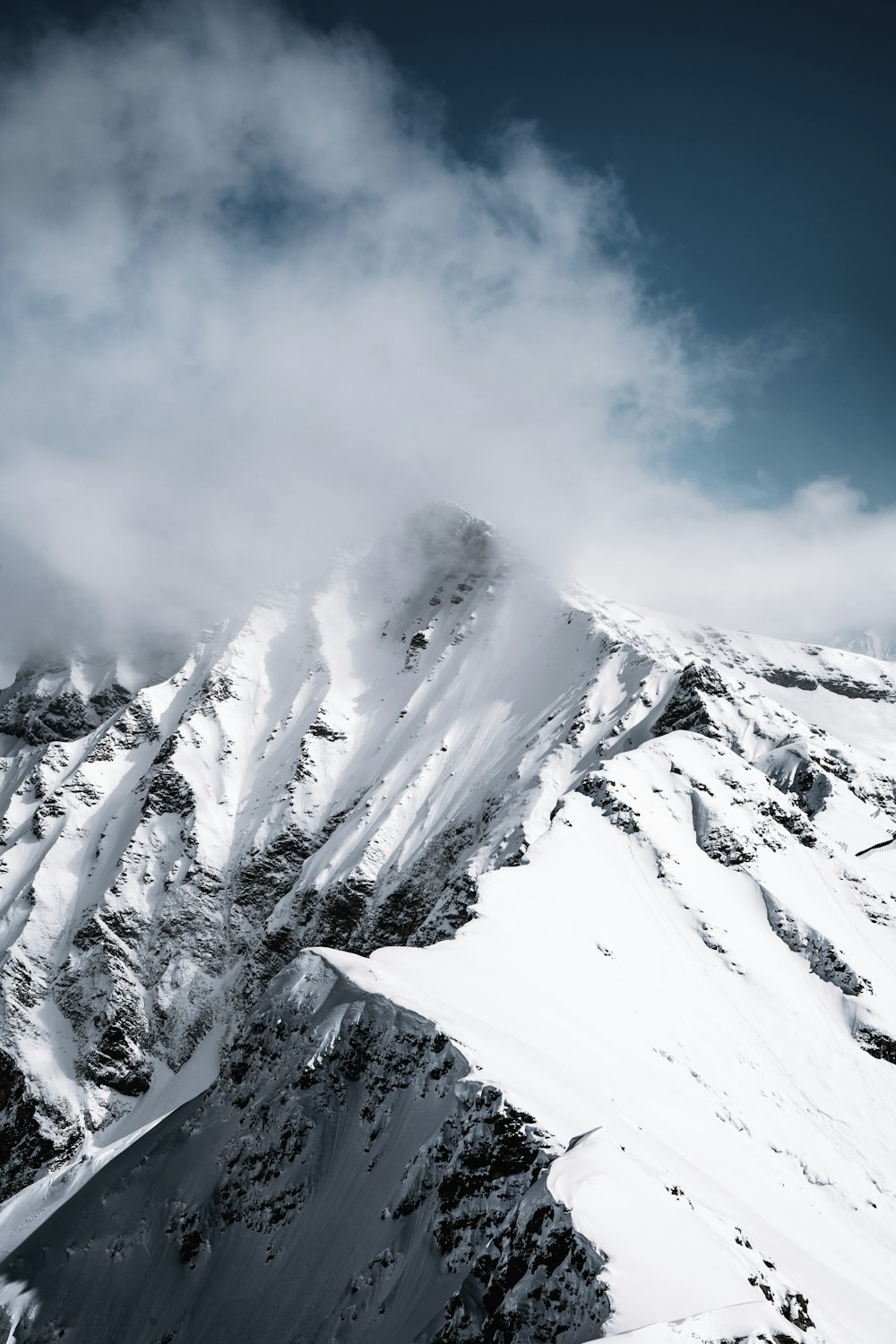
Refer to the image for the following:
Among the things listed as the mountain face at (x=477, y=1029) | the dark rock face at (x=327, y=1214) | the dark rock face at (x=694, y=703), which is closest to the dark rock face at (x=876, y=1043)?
the mountain face at (x=477, y=1029)

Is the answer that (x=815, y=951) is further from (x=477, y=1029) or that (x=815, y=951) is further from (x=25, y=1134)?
(x=25, y=1134)

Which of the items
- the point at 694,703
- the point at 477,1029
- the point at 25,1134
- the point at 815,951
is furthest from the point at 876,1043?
the point at 25,1134

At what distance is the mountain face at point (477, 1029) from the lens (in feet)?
78.7

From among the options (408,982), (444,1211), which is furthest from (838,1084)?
(444,1211)

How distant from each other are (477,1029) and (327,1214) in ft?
28.1

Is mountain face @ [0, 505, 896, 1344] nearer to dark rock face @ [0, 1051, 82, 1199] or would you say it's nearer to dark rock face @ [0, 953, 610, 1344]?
dark rock face @ [0, 953, 610, 1344]

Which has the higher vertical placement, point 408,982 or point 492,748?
point 492,748

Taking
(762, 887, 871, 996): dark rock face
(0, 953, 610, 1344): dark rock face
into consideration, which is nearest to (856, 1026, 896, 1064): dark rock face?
(762, 887, 871, 996): dark rock face

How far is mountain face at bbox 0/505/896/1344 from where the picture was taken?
24.0 metres

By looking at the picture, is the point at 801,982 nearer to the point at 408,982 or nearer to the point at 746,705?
the point at 408,982

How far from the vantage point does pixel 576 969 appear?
52156 mm

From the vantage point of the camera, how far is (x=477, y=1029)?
111ft

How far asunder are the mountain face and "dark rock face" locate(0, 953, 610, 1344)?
0.12 metres

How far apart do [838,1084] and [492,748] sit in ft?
291
